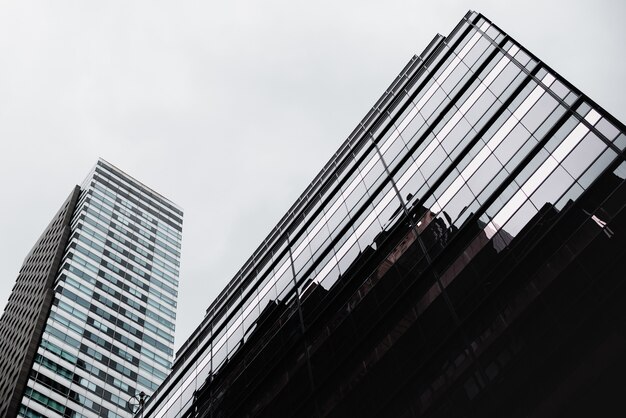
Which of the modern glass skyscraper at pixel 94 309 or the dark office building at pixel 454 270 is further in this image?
the modern glass skyscraper at pixel 94 309

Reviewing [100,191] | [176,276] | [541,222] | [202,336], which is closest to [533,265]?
[541,222]

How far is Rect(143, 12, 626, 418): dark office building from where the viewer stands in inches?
890

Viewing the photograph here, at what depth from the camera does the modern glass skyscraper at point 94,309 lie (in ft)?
253

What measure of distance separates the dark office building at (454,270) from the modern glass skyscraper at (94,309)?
38035mm

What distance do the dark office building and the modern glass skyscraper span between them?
38035mm

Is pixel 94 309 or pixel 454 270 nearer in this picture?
pixel 454 270

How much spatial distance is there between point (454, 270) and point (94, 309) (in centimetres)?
7627

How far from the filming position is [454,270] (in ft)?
90.5

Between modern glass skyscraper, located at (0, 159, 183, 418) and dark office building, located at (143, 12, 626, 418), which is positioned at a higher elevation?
modern glass skyscraper, located at (0, 159, 183, 418)

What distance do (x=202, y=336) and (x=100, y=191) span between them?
3053 inches

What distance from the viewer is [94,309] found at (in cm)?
9250

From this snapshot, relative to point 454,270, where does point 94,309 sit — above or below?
above

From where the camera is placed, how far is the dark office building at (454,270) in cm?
2261

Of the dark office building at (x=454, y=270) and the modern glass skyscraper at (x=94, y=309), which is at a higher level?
the modern glass skyscraper at (x=94, y=309)
